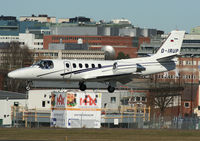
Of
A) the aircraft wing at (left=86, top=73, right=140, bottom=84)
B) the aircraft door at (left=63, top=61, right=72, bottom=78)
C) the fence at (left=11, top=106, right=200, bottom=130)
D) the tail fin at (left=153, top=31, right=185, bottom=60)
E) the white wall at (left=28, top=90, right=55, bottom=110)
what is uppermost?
the tail fin at (left=153, top=31, right=185, bottom=60)

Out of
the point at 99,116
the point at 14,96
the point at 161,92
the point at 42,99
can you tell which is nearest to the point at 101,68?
the point at 99,116

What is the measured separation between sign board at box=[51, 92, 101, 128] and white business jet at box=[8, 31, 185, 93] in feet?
40.2

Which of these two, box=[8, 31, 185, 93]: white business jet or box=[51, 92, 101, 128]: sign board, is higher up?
box=[8, 31, 185, 93]: white business jet

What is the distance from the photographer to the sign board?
338 ft

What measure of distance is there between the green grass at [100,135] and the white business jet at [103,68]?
19.3 ft

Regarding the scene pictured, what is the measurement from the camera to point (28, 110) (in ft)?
389

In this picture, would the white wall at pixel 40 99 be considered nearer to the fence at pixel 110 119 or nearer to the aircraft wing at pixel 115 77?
the fence at pixel 110 119

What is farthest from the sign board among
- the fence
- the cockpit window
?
the cockpit window

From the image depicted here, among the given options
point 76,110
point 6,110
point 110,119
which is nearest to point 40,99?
point 6,110

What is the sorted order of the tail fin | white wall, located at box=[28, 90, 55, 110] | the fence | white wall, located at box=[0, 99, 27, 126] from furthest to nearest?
white wall, located at box=[28, 90, 55, 110], white wall, located at box=[0, 99, 27, 126], the fence, the tail fin

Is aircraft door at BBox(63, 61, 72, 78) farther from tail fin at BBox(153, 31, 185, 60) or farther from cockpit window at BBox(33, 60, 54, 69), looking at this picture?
tail fin at BBox(153, 31, 185, 60)

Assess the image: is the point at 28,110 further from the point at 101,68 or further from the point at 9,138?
the point at 9,138

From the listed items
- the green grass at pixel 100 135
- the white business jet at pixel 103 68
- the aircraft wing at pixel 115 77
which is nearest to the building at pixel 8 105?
the white business jet at pixel 103 68

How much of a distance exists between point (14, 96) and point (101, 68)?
52.7m
